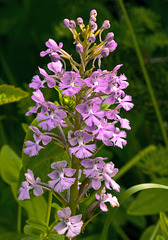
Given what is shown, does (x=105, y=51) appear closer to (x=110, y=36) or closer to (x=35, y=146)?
(x=110, y=36)

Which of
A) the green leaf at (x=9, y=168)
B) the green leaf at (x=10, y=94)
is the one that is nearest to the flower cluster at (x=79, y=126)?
the green leaf at (x=10, y=94)

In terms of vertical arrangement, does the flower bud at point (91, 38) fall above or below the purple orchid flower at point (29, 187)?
above

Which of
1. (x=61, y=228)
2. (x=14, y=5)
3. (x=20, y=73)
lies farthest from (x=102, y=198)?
(x=14, y=5)

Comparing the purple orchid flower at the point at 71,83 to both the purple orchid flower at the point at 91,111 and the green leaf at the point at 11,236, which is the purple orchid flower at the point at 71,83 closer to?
the purple orchid flower at the point at 91,111

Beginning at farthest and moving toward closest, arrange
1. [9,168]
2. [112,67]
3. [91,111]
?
[112,67] → [9,168] → [91,111]

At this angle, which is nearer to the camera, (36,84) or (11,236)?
(36,84)

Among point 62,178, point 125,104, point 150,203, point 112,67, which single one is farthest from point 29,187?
point 112,67

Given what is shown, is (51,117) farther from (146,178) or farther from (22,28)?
(22,28)

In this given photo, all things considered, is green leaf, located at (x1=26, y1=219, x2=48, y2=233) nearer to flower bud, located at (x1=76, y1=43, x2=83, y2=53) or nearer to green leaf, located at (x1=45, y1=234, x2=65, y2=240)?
green leaf, located at (x1=45, y1=234, x2=65, y2=240)
